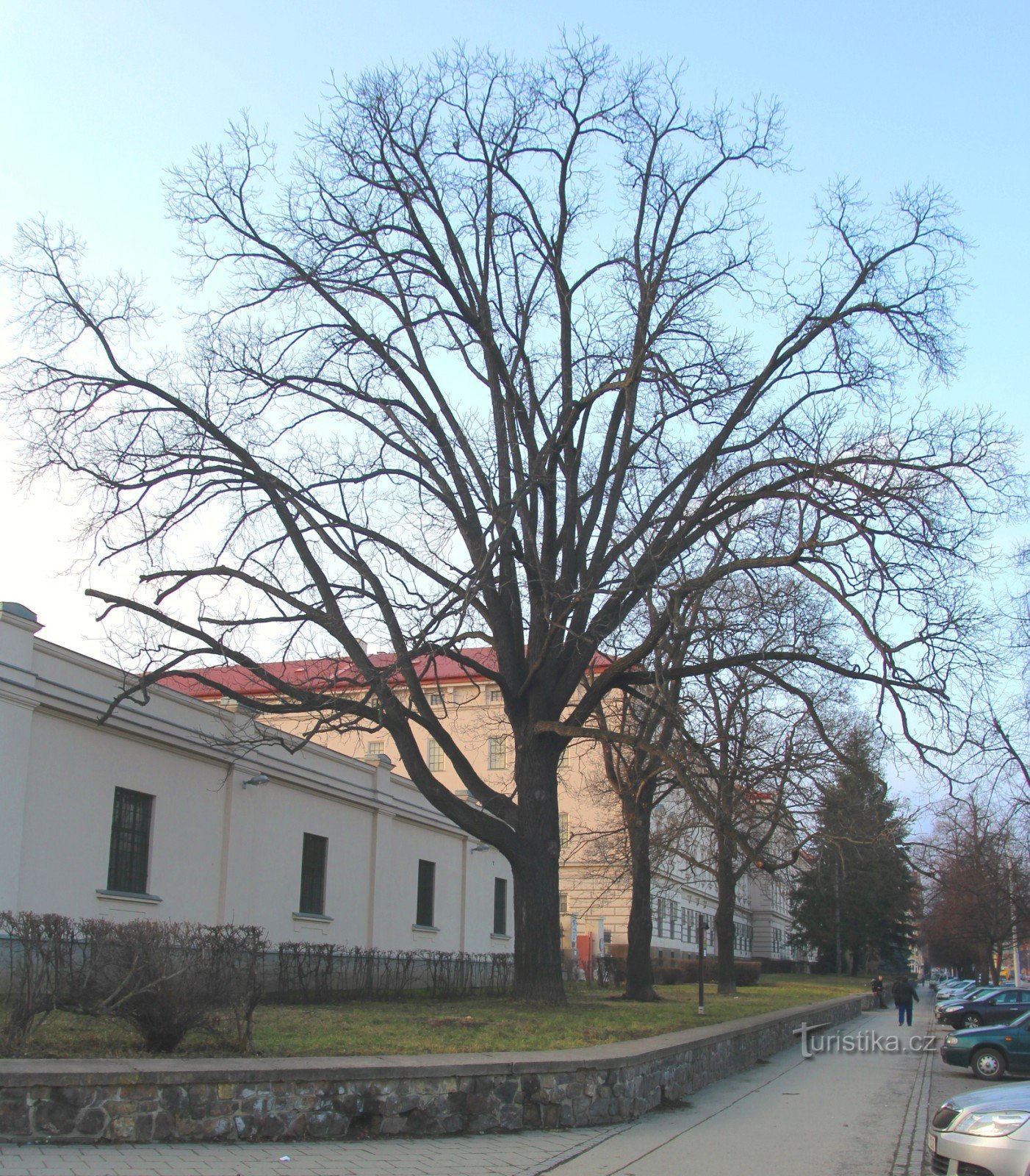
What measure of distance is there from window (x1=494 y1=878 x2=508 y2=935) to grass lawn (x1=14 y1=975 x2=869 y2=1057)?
17.0m

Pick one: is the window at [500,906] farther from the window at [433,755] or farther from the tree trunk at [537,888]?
the tree trunk at [537,888]

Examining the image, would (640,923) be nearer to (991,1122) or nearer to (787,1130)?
(787,1130)

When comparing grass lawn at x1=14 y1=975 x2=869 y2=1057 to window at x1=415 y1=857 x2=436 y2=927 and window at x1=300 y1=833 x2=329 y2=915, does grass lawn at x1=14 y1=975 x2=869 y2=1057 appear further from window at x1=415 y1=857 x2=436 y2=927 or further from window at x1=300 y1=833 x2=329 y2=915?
window at x1=415 y1=857 x2=436 y2=927

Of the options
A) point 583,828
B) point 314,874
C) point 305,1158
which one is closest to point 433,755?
point 583,828

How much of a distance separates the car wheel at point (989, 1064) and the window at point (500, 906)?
2202cm

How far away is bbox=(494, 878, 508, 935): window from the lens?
1565 inches

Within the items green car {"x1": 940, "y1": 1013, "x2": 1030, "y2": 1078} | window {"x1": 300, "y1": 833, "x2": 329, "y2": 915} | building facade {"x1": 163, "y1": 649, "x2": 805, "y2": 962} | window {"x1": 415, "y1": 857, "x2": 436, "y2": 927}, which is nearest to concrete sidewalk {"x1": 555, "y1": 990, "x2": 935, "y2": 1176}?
green car {"x1": 940, "y1": 1013, "x2": 1030, "y2": 1078}

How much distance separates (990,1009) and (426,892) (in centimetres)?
1553

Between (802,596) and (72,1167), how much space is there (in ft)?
55.9

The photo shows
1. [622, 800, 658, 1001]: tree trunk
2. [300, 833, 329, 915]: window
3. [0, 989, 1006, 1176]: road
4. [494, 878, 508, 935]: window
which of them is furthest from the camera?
[494, 878, 508, 935]: window

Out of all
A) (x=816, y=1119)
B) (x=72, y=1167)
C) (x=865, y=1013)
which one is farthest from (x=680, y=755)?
(x=865, y=1013)

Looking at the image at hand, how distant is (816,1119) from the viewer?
13.5m

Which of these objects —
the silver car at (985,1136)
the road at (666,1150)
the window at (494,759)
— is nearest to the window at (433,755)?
the window at (494,759)

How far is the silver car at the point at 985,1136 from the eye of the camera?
28.1 ft
